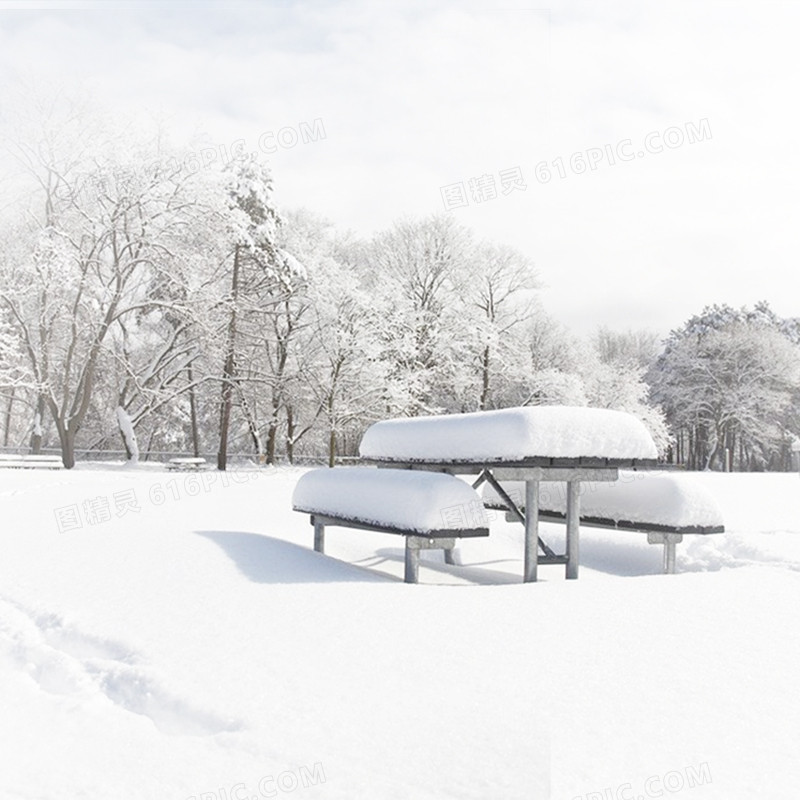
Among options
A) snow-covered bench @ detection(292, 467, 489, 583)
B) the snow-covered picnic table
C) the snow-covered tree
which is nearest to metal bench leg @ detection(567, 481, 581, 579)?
the snow-covered picnic table

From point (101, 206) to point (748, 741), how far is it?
A: 23671mm

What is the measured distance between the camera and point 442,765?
3619mm

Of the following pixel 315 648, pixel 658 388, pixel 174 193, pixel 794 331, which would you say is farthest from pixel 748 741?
pixel 794 331

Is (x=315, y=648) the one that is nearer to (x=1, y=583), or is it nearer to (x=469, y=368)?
(x=1, y=583)

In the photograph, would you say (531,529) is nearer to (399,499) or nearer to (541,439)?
(541,439)

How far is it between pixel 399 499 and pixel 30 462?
17059 mm

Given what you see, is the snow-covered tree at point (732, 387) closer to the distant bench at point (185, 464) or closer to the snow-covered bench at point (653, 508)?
the distant bench at point (185, 464)

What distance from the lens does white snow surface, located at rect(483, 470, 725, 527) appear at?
9359 mm

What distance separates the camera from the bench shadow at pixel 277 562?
7238 mm

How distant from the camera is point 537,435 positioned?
7.94 metres

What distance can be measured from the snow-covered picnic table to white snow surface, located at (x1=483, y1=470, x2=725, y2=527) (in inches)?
38.1

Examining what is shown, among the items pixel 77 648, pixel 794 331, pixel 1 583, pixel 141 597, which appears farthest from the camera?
pixel 794 331

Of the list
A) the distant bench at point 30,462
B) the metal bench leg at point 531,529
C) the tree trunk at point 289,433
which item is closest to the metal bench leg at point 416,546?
the metal bench leg at point 531,529

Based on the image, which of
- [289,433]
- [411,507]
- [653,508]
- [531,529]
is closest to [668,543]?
[653,508]
